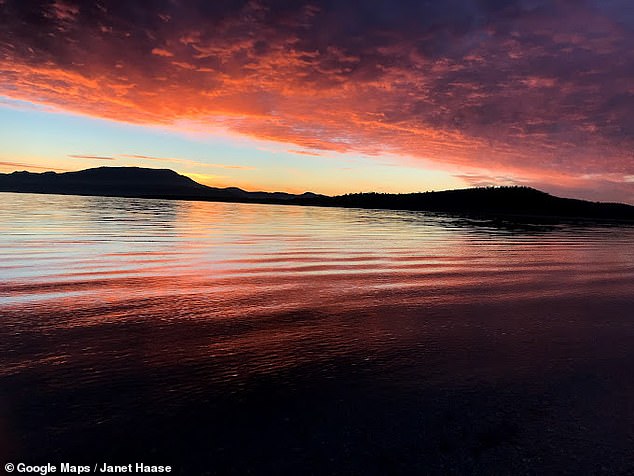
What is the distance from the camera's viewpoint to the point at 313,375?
4656 millimetres

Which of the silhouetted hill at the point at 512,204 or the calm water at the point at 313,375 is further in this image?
the silhouetted hill at the point at 512,204

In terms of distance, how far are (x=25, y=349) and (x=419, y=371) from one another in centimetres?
489

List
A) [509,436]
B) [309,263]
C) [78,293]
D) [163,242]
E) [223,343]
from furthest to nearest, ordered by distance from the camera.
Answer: [163,242] < [309,263] < [78,293] < [223,343] < [509,436]

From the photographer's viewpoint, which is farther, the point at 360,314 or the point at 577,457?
the point at 360,314

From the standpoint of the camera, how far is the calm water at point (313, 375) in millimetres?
3250

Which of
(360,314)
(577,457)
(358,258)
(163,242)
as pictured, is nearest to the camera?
(577,457)

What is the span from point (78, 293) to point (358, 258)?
9.41 m

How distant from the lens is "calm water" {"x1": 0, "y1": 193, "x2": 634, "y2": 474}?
3250mm

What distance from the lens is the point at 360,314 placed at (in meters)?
7.35

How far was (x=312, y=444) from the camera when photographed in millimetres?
3352


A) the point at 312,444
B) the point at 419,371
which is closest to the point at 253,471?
the point at 312,444

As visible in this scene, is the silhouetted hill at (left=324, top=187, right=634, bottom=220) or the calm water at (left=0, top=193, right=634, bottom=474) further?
the silhouetted hill at (left=324, top=187, right=634, bottom=220)

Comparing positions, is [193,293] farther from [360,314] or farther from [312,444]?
[312,444]

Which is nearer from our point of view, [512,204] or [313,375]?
[313,375]
